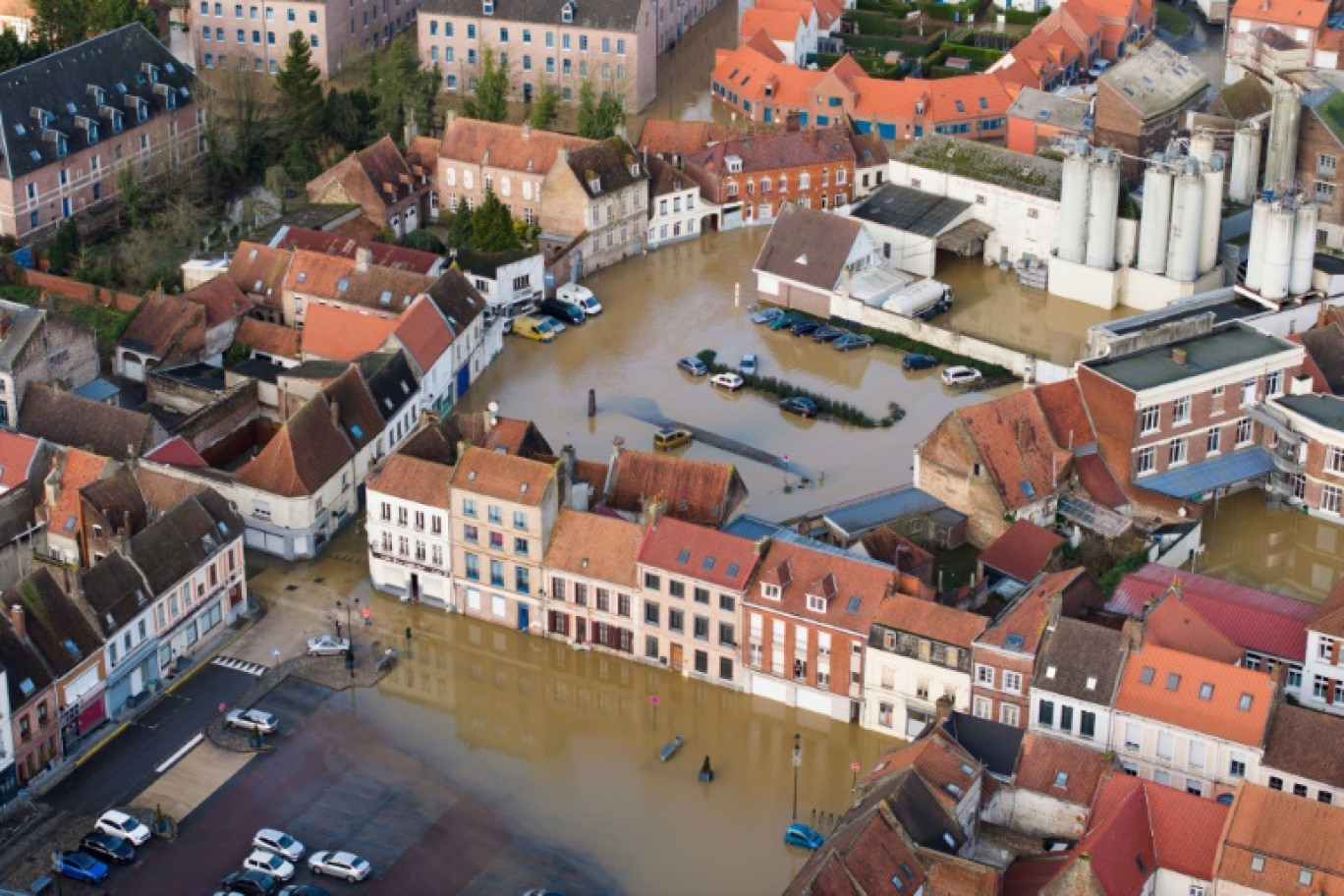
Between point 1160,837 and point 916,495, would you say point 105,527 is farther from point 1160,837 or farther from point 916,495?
point 1160,837

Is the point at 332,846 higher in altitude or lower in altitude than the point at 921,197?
lower

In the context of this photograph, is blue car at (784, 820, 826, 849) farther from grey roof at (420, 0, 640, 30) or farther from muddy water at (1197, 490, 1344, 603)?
grey roof at (420, 0, 640, 30)

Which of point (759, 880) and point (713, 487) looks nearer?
point (759, 880)

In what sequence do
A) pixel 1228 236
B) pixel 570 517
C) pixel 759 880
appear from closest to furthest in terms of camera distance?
pixel 759 880, pixel 570 517, pixel 1228 236

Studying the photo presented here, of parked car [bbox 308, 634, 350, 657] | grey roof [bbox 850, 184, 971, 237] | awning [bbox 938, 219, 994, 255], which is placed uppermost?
grey roof [bbox 850, 184, 971, 237]

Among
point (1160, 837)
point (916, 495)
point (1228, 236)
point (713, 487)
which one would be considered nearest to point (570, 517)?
point (713, 487)

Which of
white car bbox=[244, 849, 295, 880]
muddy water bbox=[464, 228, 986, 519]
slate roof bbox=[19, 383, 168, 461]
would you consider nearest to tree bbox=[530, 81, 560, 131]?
muddy water bbox=[464, 228, 986, 519]

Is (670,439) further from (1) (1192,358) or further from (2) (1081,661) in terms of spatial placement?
(2) (1081,661)
